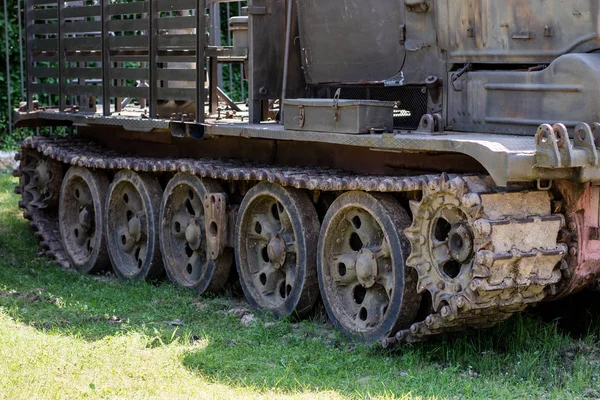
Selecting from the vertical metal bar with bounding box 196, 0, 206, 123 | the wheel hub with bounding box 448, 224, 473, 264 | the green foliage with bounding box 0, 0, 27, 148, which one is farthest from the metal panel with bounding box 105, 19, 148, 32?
the green foliage with bounding box 0, 0, 27, 148

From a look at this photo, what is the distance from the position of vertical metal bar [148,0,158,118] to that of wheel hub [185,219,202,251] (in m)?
1.11

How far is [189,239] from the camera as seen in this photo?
1041 centimetres

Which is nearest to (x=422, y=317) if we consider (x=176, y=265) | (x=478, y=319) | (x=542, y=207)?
(x=478, y=319)

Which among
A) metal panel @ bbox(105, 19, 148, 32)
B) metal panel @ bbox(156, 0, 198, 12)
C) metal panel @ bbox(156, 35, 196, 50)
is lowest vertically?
metal panel @ bbox(156, 35, 196, 50)

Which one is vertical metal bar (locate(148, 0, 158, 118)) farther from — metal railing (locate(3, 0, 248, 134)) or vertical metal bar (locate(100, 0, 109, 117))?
vertical metal bar (locate(100, 0, 109, 117))

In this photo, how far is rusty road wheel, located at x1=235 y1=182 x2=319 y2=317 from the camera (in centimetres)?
897

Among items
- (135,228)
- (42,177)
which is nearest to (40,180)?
(42,177)

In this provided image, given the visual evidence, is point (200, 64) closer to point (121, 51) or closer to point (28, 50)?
point (121, 51)

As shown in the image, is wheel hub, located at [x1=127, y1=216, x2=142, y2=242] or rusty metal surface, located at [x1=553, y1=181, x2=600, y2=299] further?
wheel hub, located at [x1=127, y1=216, x2=142, y2=242]

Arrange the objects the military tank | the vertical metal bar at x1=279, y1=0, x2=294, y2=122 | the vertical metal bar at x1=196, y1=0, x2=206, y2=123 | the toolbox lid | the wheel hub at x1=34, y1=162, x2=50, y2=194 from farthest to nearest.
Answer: the wheel hub at x1=34, y1=162, x2=50, y2=194 → the vertical metal bar at x1=196, y1=0, x2=206, y2=123 → the vertical metal bar at x1=279, y1=0, x2=294, y2=122 → the toolbox lid → the military tank

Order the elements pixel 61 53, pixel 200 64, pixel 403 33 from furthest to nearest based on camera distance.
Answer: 1. pixel 61 53
2. pixel 200 64
3. pixel 403 33

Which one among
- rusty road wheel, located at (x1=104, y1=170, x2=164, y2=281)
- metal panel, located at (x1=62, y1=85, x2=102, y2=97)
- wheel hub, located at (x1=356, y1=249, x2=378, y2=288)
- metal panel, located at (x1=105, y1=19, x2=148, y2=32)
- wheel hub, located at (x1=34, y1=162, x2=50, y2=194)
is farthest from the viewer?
wheel hub, located at (x1=34, y1=162, x2=50, y2=194)

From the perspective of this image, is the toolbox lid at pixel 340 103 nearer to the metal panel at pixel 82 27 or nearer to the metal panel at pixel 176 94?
the metal panel at pixel 176 94

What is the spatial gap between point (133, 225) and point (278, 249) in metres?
2.46
